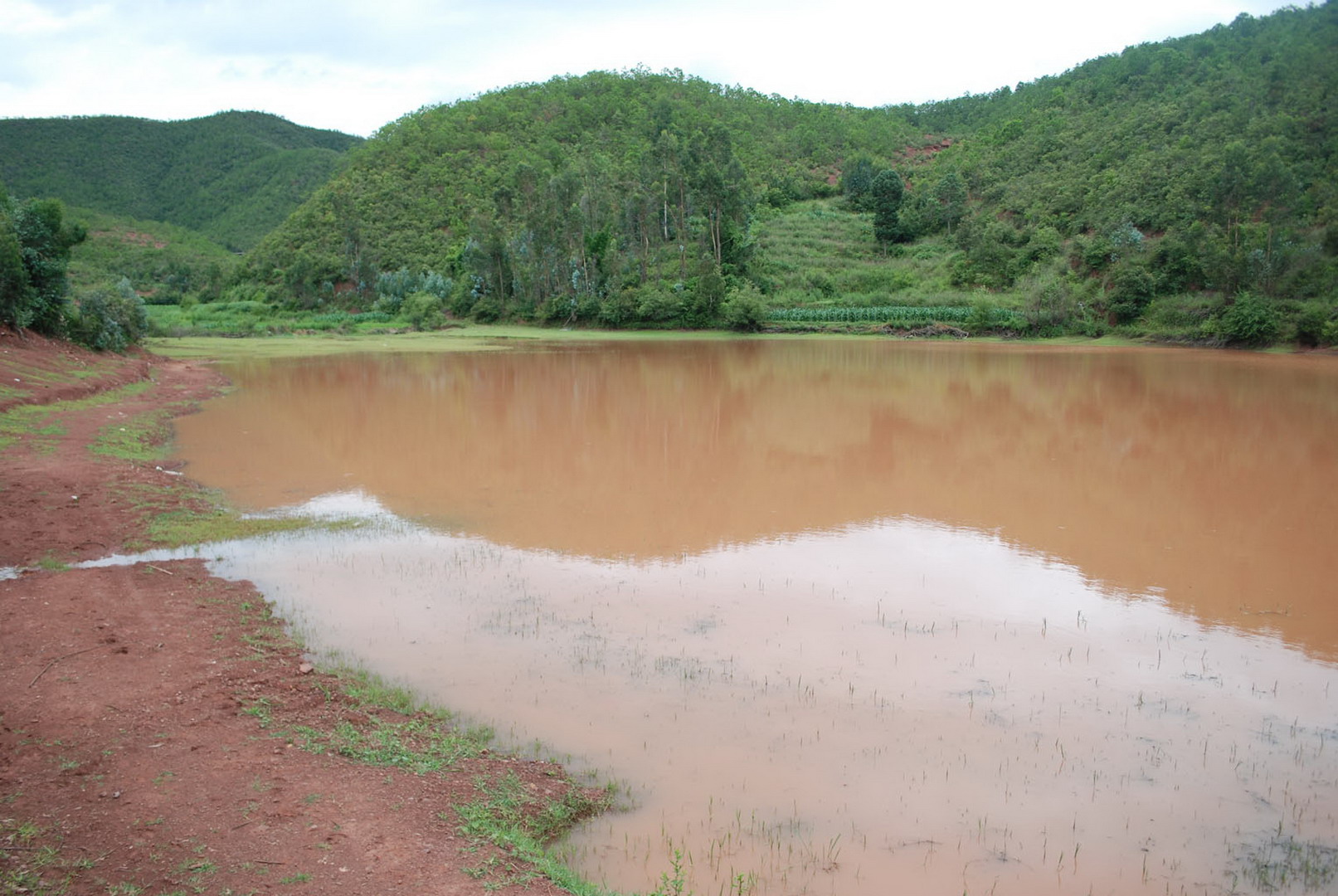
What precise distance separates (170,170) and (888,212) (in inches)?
3177

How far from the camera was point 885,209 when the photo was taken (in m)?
56.2

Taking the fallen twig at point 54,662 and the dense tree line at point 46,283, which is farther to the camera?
the dense tree line at point 46,283

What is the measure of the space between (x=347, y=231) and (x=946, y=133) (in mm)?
60120

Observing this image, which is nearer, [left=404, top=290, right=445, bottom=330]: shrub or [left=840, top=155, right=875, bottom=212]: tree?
[left=404, top=290, right=445, bottom=330]: shrub

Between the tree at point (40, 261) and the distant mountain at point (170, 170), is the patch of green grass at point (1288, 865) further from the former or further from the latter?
the distant mountain at point (170, 170)

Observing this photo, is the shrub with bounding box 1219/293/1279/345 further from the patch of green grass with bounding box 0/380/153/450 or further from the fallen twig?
the fallen twig

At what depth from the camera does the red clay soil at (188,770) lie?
12.2 ft

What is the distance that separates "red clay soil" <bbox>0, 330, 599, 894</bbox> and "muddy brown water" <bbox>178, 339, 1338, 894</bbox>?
71cm

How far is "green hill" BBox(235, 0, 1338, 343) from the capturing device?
3731cm

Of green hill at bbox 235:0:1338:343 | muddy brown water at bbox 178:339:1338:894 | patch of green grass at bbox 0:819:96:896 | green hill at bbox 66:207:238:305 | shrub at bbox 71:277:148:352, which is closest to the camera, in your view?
patch of green grass at bbox 0:819:96:896

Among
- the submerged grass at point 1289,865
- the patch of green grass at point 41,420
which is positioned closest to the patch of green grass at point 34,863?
the submerged grass at point 1289,865

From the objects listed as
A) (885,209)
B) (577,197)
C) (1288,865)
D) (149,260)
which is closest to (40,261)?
(1288,865)

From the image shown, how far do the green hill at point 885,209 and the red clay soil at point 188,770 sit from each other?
36717 mm

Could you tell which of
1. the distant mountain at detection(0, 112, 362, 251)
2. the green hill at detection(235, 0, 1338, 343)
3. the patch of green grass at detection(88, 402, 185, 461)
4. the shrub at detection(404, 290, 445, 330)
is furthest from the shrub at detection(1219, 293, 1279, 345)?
the distant mountain at detection(0, 112, 362, 251)
